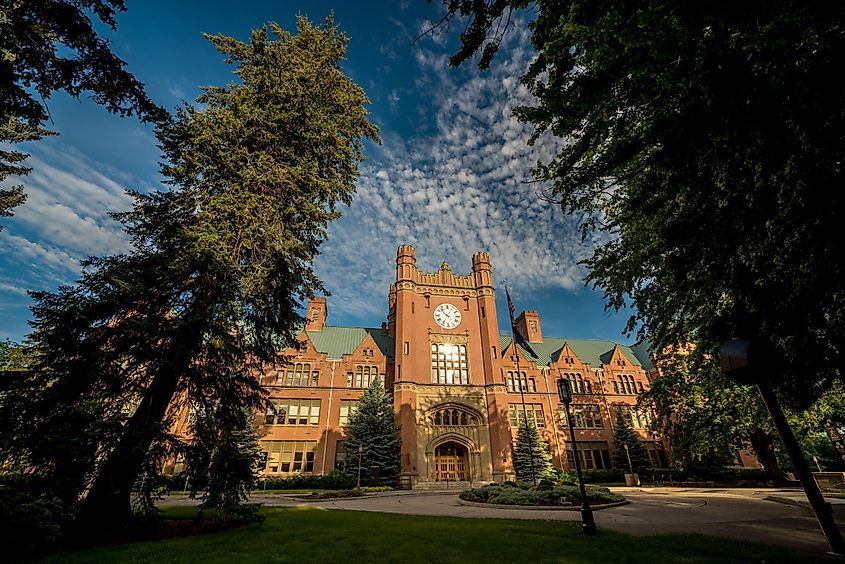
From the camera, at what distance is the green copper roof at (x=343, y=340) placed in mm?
41250

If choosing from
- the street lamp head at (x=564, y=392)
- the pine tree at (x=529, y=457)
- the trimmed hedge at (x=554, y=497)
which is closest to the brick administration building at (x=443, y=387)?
the pine tree at (x=529, y=457)

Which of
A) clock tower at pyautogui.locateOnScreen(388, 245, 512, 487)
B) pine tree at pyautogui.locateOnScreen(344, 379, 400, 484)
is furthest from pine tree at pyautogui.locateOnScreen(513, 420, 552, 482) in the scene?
pine tree at pyautogui.locateOnScreen(344, 379, 400, 484)

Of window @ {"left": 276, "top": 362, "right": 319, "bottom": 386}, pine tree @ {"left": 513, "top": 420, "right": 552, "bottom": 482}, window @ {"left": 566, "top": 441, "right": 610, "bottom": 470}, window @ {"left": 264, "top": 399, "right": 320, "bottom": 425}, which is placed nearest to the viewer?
pine tree @ {"left": 513, "top": 420, "right": 552, "bottom": 482}

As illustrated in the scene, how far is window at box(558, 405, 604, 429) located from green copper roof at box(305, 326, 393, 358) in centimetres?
1986

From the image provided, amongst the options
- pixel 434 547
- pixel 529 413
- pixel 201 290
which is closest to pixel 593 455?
pixel 529 413

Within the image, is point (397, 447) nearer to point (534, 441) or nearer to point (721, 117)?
point (534, 441)

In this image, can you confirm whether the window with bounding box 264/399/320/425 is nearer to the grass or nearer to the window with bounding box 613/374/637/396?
the grass

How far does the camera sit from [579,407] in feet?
135

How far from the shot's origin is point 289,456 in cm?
3431

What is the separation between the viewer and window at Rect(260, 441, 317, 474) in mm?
33656

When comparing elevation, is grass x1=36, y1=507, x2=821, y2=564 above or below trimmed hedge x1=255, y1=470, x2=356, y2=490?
below

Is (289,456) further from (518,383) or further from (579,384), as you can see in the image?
(579,384)

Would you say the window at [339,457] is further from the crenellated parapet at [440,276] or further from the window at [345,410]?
the crenellated parapet at [440,276]

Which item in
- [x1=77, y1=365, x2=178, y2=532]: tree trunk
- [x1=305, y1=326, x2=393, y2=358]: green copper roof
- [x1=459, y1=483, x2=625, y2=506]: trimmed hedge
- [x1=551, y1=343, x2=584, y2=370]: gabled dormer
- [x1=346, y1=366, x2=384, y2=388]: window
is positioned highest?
[x1=305, y1=326, x2=393, y2=358]: green copper roof
